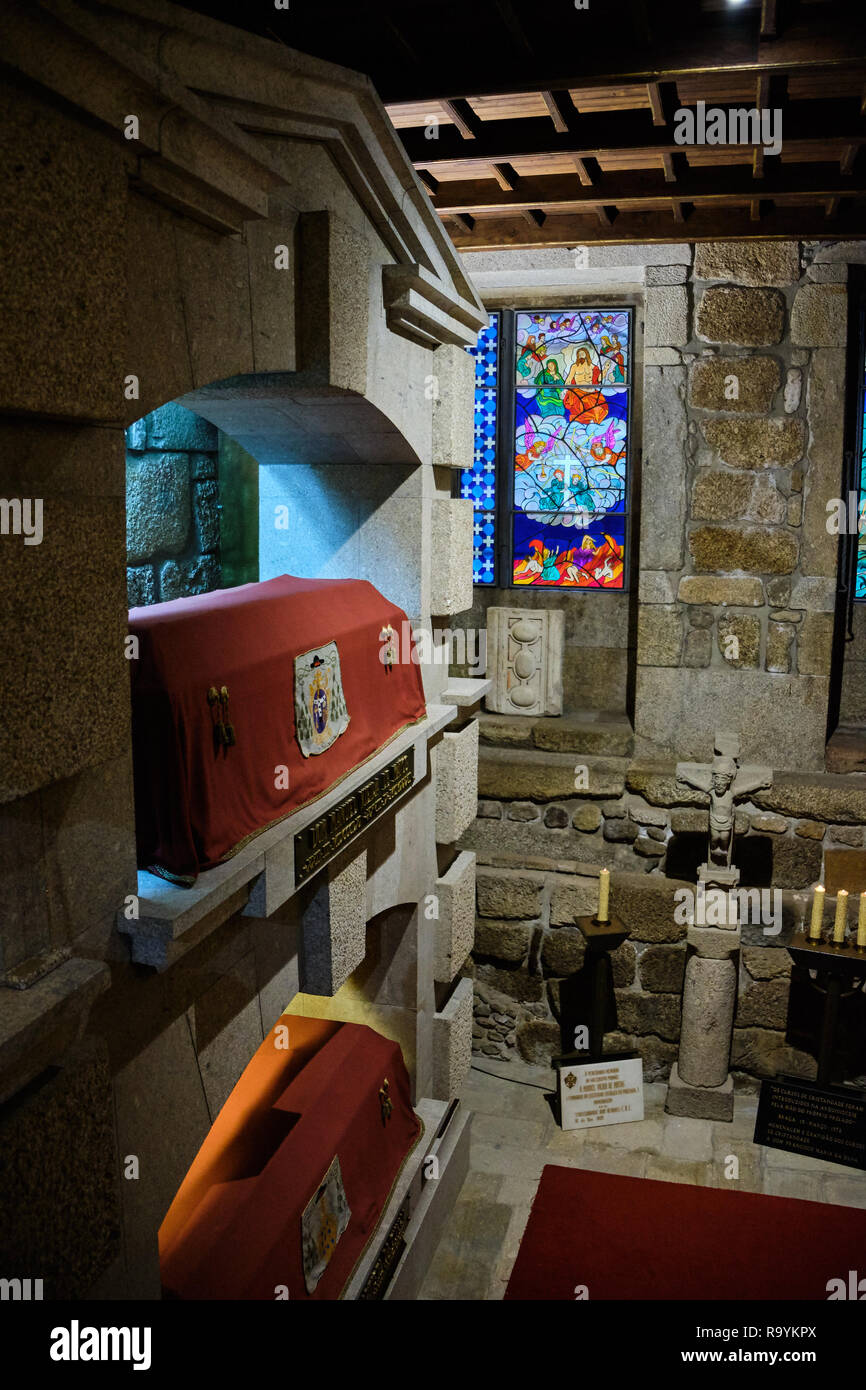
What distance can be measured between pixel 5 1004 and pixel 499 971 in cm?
418

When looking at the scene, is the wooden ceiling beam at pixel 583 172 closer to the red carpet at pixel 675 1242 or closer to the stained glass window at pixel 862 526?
the stained glass window at pixel 862 526

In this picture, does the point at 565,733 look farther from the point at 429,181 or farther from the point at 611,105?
the point at 611,105

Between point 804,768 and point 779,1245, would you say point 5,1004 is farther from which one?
point 804,768

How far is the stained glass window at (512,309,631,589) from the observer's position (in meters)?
5.54

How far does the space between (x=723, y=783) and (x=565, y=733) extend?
883 millimetres

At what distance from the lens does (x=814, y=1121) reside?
15.6ft

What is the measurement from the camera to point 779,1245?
4109 mm

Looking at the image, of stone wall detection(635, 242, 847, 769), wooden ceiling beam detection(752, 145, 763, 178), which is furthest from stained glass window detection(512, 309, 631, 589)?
wooden ceiling beam detection(752, 145, 763, 178)

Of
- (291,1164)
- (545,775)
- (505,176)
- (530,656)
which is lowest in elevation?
(291,1164)

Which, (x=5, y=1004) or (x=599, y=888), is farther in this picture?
(x=599, y=888)

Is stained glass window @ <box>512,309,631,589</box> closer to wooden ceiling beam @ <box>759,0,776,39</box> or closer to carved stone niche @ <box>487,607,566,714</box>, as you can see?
carved stone niche @ <box>487,607,566,714</box>

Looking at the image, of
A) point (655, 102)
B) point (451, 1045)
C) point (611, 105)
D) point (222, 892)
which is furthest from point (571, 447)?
point (222, 892)

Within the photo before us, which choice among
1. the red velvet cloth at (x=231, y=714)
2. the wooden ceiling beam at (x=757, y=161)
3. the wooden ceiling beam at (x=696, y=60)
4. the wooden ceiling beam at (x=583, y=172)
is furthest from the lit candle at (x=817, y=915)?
the wooden ceiling beam at (x=696, y=60)
